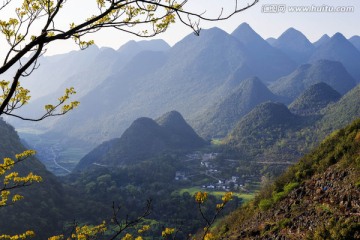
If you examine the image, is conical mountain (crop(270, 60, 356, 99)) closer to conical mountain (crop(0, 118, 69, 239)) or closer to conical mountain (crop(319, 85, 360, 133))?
conical mountain (crop(319, 85, 360, 133))

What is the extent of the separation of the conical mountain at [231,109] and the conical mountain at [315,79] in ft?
57.1

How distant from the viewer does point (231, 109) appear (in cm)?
15200

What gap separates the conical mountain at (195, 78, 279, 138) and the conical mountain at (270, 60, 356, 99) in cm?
1739

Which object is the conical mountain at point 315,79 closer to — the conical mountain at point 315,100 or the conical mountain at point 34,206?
the conical mountain at point 315,100

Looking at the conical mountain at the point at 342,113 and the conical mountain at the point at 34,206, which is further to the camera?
the conical mountain at the point at 342,113

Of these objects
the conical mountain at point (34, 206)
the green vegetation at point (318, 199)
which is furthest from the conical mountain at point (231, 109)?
the green vegetation at point (318, 199)

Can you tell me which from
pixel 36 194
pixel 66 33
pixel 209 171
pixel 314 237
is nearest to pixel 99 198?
pixel 36 194

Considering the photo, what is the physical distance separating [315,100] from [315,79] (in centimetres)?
7256

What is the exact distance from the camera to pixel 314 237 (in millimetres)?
12625

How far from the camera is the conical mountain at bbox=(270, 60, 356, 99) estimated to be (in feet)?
591

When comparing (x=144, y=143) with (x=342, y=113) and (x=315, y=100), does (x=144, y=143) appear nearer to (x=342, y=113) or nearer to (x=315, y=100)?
(x=342, y=113)

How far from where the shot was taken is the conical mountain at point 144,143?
321 feet

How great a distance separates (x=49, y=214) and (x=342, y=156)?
3701 cm

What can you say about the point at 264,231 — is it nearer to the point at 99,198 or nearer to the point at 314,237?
the point at 314,237
